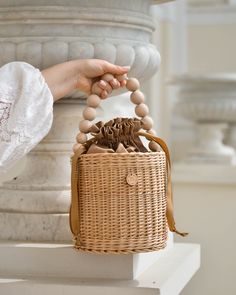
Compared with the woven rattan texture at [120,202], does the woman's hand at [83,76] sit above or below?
above

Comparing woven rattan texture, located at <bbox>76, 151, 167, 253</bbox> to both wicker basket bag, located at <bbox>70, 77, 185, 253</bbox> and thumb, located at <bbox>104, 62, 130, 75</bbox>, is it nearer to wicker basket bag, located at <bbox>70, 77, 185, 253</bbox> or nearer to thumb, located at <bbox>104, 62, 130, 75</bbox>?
wicker basket bag, located at <bbox>70, 77, 185, 253</bbox>

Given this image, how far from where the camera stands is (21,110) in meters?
1.60

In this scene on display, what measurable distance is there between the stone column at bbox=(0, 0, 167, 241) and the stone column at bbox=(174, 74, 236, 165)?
216 centimetres

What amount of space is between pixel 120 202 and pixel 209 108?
2628 millimetres

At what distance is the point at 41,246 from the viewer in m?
1.71

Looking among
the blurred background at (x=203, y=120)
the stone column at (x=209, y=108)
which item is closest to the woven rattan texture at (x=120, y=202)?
the blurred background at (x=203, y=120)

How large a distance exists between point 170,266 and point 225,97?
2.42 metres

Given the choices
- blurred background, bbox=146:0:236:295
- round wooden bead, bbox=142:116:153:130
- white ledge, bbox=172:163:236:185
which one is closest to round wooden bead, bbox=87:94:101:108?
round wooden bead, bbox=142:116:153:130

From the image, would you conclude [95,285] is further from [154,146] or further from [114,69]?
[114,69]

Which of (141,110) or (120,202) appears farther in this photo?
(141,110)

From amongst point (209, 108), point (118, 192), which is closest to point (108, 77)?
point (118, 192)

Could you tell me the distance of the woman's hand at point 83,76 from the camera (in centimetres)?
169

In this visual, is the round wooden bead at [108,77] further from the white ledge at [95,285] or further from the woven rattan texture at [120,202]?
the white ledge at [95,285]

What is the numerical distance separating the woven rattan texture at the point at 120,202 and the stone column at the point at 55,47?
23 cm
